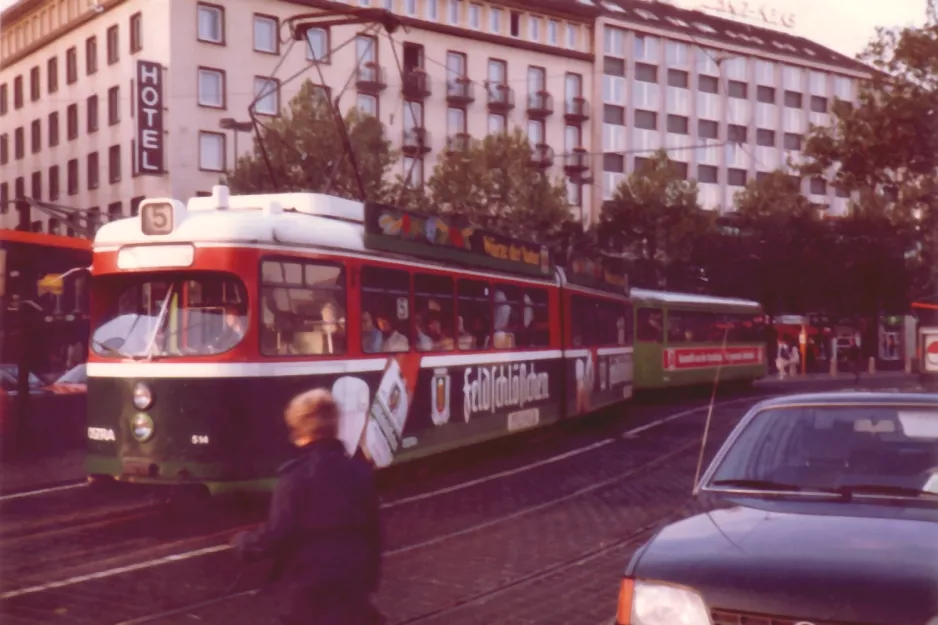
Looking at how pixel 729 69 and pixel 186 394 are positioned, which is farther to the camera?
pixel 729 69

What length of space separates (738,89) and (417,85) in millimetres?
26206

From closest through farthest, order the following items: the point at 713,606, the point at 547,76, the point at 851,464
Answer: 1. the point at 713,606
2. the point at 851,464
3. the point at 547,76

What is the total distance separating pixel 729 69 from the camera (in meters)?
73.0

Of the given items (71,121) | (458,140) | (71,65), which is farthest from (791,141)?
(71,65)

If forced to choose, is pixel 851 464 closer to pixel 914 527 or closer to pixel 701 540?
pixel 914 527

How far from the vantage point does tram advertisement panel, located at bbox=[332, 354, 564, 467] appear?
12272mm

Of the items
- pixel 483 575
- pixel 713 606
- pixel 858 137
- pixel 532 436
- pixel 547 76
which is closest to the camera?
pixel 713 606

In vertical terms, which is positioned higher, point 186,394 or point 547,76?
point 547,76

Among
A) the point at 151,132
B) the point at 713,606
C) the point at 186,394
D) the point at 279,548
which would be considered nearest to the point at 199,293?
the point at 186,394

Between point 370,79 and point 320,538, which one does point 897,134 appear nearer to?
point 320,538

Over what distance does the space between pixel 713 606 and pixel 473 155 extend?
39.7 metres

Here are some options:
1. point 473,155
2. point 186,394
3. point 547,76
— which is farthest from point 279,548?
point 547,76

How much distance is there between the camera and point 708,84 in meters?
71.6

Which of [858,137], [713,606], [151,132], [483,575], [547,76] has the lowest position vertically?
[483,575]
